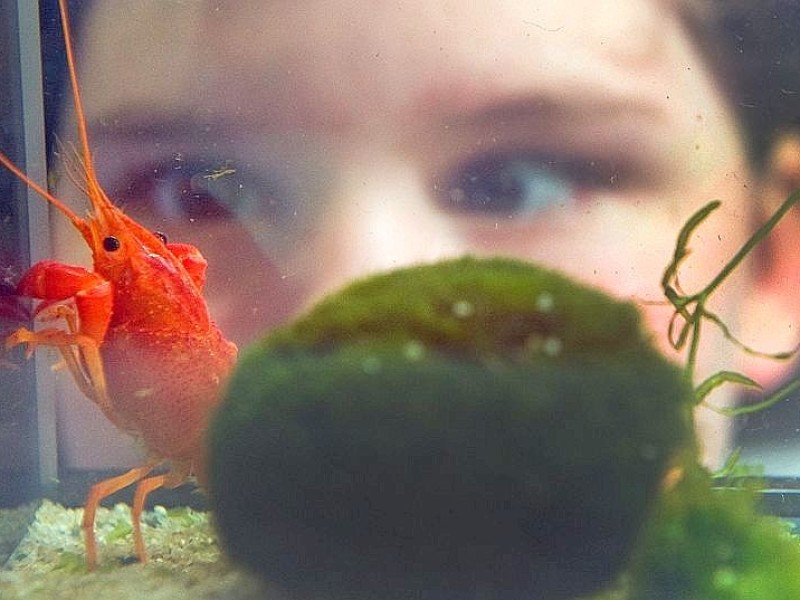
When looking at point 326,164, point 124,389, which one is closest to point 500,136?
point 326,164

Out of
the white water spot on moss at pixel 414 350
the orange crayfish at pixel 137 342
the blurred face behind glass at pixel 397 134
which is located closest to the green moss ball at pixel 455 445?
the white water spot on moss at pixel 414 350

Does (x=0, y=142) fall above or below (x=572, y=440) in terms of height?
above

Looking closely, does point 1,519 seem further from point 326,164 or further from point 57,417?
point 326,164

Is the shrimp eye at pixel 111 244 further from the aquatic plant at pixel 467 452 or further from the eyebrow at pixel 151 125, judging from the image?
the aquatic plant at pixel 467 452

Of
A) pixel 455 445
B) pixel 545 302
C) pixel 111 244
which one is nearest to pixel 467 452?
pixel 455 445

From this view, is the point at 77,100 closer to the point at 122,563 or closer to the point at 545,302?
the point at 122,563
